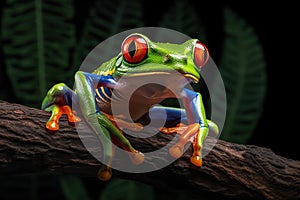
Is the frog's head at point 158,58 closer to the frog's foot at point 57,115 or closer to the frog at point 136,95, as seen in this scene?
the frog at point 136,95

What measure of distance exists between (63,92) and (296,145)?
2.48 m

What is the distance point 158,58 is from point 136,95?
19 cm

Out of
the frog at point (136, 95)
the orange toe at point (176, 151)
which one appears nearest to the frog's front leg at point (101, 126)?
the frog at point (136, 95)

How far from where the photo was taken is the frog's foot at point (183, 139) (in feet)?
4.99

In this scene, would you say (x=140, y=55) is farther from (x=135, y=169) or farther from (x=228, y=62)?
(x=228, y=62)

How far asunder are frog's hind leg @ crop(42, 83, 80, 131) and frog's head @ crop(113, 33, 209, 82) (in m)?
0.19

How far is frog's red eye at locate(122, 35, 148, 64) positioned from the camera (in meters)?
1.45

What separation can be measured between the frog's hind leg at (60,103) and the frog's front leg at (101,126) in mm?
58

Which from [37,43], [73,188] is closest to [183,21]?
[37,43]

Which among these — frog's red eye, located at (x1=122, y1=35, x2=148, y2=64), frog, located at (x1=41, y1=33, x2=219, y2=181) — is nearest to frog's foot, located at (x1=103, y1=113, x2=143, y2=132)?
frog, located at (x1=41, y1=33, x2=219, y2=181)

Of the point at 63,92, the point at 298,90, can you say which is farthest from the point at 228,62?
the point at 63,92

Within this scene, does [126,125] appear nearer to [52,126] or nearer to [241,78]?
[52,126]

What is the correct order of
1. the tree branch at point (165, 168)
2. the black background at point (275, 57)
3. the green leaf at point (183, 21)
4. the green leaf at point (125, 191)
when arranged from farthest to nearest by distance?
the black background at point (275, 57), the green leaf at point (183, 21), the green leaf at point (125, 191), the tree branch at point (165, 168)

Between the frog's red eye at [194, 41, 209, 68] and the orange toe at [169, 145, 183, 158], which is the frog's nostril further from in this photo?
the orange toe at [169, 145, 183, 158]
